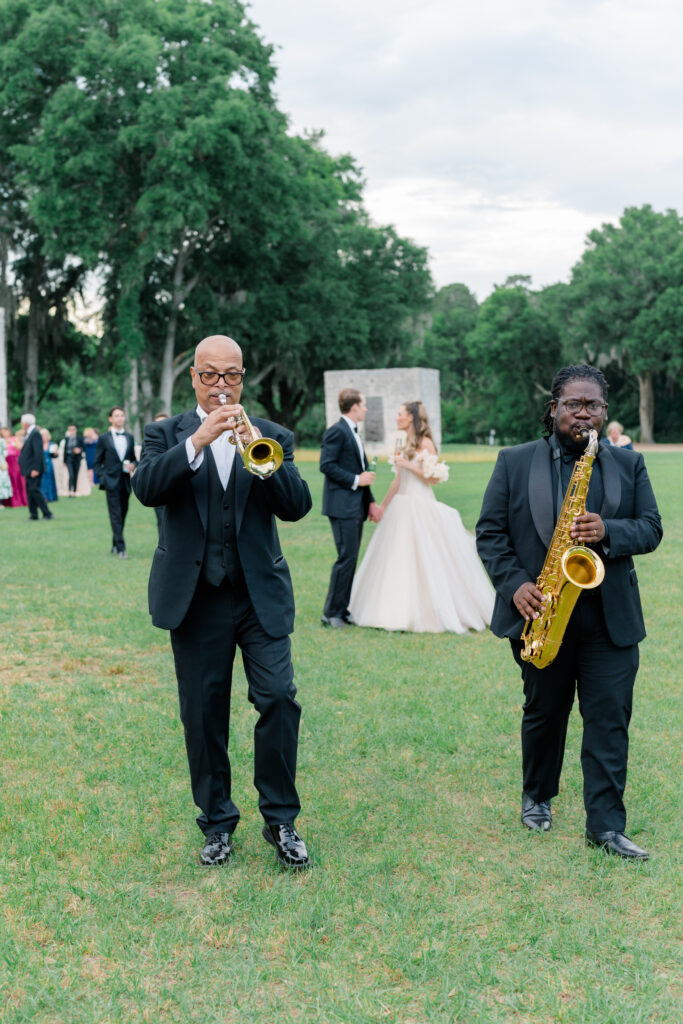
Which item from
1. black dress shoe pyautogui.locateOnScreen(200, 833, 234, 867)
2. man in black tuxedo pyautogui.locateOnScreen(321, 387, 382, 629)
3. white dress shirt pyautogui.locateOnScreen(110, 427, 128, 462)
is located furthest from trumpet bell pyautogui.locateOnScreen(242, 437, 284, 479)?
white dress shirt pyautogui.locateOnScreen(110, 427, 128, 462)

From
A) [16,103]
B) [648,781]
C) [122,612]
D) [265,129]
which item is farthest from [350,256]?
[648,781]

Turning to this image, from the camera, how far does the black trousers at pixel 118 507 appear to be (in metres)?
15.2

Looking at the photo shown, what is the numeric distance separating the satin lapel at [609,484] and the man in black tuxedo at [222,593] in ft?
4.32

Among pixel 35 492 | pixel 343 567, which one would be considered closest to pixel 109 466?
pixel 343 567

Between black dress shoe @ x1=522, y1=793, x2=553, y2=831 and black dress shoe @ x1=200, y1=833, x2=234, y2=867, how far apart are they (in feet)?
4.73

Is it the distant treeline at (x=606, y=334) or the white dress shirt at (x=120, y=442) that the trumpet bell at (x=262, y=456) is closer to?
the white dress shirt at (x=120, y=442)

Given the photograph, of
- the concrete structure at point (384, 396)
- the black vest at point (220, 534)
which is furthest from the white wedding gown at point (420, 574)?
the concrete structure at point (384, 396)

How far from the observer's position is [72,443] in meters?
29.1

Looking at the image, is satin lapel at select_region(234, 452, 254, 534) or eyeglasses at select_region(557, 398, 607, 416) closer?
satin lapel at select_region(234, 452, 254, 534)

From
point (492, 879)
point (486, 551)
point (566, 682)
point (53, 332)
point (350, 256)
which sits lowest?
point (492, 879)

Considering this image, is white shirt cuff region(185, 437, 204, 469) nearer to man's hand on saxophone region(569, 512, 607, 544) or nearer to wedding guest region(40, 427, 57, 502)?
man's hand on saxophone region(569, 512, 607, 544)

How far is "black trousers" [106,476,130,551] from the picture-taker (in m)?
15.2

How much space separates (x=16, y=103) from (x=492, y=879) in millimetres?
40939

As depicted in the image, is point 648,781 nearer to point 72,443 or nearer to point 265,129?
point 72,443
